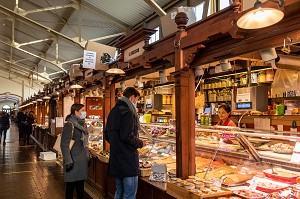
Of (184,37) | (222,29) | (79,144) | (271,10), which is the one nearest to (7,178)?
(79,144)

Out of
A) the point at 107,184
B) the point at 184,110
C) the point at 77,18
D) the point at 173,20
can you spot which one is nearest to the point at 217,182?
the point at 184,110

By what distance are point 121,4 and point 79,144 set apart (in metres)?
7.30

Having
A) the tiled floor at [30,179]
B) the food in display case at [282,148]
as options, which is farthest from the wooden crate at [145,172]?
the tiled floor at [30,179]

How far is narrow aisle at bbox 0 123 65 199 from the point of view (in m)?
6.62

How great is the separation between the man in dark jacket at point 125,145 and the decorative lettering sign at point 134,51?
1399 mm

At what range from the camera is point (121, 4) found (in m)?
11.0

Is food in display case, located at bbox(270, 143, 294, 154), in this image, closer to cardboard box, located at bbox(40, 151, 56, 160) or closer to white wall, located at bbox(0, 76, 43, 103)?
cardboard box, located at bbox(40, 151, 56, 160)

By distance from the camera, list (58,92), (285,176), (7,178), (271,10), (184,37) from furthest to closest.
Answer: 1. (58,92)
2. (7,178)
3. (184,37)
4. (285,176)
5. (271,10)

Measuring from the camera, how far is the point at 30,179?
8.01 meters

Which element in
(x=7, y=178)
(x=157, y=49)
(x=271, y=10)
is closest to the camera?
(x=271, y=10)

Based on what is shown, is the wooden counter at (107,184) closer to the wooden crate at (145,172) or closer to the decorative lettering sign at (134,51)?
the wooden crate at (145,172)

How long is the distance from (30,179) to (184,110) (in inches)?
228

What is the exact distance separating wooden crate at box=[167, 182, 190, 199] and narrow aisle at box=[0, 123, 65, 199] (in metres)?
3.52

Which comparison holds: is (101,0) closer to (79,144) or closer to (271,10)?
(79,144)
